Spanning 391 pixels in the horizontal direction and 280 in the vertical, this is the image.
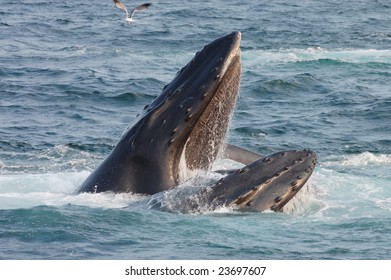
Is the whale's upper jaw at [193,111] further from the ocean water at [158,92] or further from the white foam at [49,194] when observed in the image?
the white foam at [49,194]

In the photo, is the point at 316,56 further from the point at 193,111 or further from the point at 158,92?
the point at 193,111

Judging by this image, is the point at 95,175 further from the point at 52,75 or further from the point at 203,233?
the point at 52,75

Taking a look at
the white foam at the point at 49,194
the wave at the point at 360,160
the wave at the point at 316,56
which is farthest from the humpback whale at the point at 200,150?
the wave at the point at 316,56

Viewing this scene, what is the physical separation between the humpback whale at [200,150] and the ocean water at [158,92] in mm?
215

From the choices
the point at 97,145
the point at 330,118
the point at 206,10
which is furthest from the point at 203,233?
the point at 206,10

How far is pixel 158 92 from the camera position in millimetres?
30547

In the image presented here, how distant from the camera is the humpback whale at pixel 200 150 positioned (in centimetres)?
1220

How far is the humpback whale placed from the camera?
12195 mm

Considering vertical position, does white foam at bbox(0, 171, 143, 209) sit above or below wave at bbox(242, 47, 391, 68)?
above

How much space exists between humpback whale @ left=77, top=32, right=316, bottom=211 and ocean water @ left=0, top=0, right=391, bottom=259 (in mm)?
215

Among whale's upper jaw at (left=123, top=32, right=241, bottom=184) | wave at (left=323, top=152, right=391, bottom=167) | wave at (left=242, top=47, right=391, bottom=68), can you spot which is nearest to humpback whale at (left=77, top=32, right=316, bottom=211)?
whale's upper jaw at (left=123, top=32, right=241, bottom=184)

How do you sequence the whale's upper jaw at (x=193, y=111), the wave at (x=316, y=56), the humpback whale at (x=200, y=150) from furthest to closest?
1. the wave at (x=316, y=56)
2. the whale's upper jaw at (x=193, y=111)
3. the humpback whale at (x=200, y=150)

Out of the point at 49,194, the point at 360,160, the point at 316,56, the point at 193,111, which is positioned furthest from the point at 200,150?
the point at 316,56

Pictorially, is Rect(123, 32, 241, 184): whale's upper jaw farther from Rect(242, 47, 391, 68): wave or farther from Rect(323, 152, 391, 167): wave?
Rect(242, 47, 391, 68): wave
